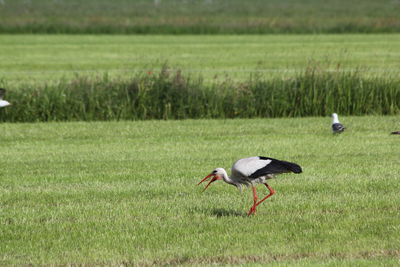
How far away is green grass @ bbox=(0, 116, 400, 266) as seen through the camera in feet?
25.5

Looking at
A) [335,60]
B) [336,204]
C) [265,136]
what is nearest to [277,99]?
[265,136]

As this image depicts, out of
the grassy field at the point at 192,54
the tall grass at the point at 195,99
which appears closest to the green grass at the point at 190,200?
the tall grass at the point at 195,99

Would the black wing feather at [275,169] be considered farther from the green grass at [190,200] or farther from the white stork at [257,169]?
the green grass at [190,200]

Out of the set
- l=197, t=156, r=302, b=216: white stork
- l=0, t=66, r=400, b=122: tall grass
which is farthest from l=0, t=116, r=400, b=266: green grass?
l=0, t=66, r=400, b=122: tall grass

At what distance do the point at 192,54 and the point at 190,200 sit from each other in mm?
27116

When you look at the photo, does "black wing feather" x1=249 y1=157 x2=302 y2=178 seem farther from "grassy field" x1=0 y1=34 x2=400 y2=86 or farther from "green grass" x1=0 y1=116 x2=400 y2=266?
"grassy field" x1=0 y1=34 x2=400 y2=86

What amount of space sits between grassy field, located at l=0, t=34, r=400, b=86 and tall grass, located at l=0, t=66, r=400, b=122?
21.3ft

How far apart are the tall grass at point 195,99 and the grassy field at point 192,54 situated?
649 centimetres

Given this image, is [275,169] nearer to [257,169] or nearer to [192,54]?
[257,169]

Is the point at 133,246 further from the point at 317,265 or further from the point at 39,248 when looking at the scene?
the point at 317,265

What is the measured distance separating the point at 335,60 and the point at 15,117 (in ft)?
57.0

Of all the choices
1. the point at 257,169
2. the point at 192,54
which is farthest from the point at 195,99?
the point at 192,54

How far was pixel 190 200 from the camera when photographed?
393 inches

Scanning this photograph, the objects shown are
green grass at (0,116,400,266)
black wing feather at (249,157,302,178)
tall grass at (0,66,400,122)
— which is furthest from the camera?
tall grass at (0,66,400,122)
